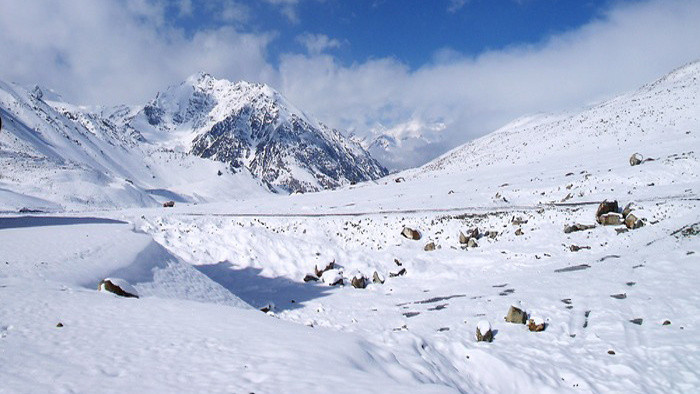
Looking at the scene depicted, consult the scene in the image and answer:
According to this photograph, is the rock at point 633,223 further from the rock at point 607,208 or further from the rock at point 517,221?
the rock at point 517,221

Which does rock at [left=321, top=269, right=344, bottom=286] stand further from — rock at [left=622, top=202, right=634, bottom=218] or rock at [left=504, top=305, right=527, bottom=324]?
rock at [left=622, top=202, right=634, bottom=218]

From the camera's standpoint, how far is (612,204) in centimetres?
2750

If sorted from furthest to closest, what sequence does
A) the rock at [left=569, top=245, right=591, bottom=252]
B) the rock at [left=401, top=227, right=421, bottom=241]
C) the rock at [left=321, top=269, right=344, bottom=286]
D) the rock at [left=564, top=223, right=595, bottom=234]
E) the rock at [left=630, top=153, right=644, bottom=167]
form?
the rock at [left=630, top=153, right=644, bottom=167]
the rock at [left=401, top=227, right=421, bottom=241]
the rock at [left=564, top=223, right=595, bottom=234]
the rock at [left=321, top=269, right=344, bottom=286]
the rock at [left=569, top=245, right=591, bottom=252]

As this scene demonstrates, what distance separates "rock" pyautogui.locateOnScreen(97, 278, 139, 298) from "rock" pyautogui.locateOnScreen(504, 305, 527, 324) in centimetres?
1473

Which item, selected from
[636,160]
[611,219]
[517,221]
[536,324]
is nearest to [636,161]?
[636,160]

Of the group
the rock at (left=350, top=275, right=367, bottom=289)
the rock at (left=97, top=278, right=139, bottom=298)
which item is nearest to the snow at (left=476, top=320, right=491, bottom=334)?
the rock at (left=350, top=275, right=367, bottom=289)

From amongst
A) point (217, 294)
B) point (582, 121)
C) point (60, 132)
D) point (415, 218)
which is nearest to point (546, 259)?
point (415, 218)

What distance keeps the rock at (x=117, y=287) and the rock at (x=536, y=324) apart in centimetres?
1522

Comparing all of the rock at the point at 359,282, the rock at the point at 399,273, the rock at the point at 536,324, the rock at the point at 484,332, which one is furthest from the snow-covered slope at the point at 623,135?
the rock at the point at 484,332

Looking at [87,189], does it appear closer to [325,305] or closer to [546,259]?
[325,305]

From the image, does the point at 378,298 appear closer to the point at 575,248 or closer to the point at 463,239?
the point at 463,239

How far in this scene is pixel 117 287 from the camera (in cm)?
1551

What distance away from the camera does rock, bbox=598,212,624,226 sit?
2636cm

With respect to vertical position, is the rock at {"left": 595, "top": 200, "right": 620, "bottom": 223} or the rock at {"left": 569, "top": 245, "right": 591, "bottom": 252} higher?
the rock at {"left": 595, "top": 200, "right": 620, "bottom": 223}
